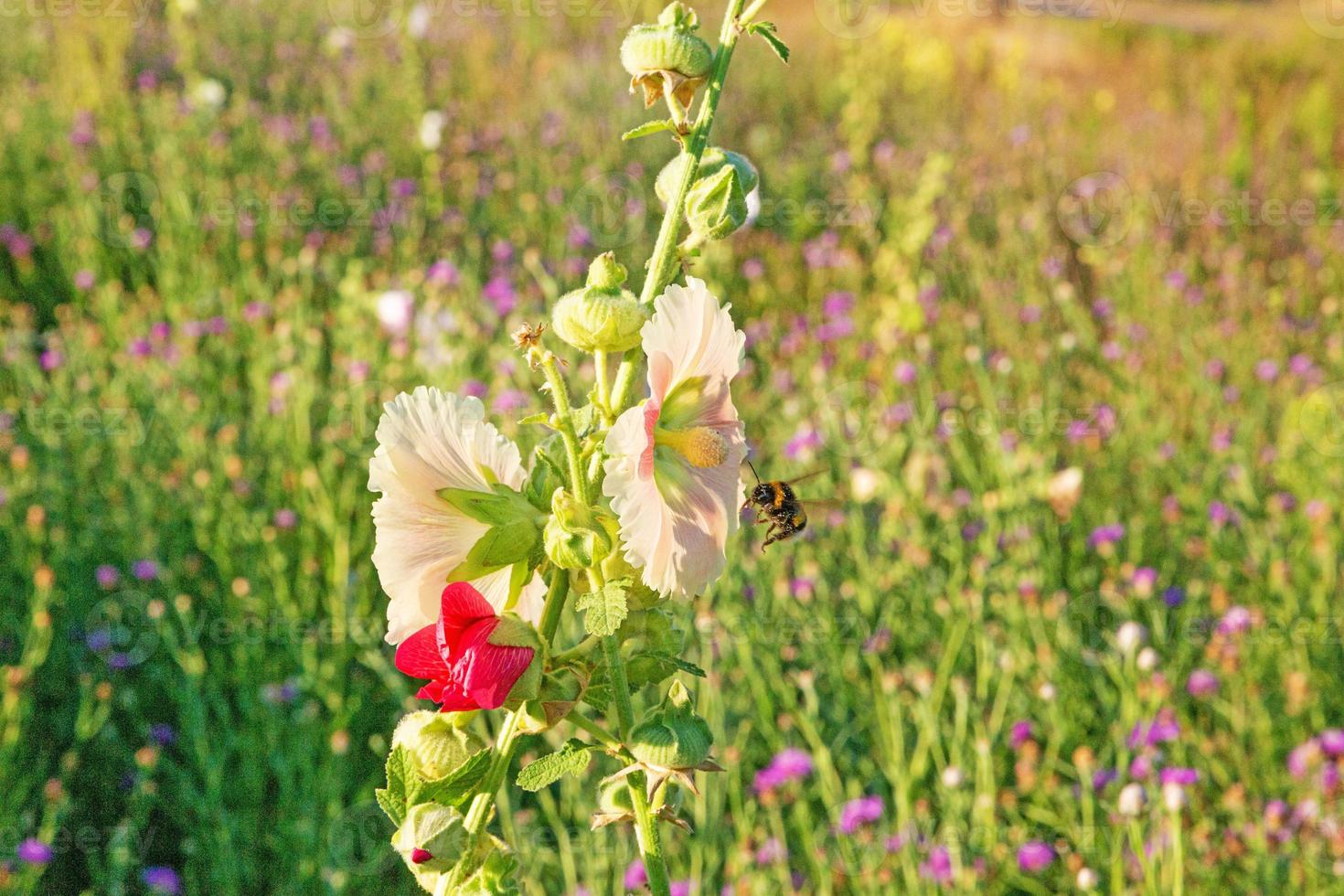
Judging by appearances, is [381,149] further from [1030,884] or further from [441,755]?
[441,755]

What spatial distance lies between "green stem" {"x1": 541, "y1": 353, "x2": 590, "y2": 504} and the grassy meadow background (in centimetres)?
110

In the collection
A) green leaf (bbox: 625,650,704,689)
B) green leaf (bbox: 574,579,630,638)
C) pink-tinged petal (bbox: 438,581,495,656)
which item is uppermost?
green leaf (bbox: 574,579,630,638)

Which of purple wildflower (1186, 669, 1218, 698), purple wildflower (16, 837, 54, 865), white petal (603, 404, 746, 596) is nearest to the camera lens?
white petal (603, 404, 746, 596)

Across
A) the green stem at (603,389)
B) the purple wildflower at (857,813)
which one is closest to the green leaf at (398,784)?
the green stem at (603,389)

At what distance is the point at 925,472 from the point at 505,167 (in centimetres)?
300

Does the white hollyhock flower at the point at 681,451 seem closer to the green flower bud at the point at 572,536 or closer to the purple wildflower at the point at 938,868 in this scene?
the green flower bud at the point at 572,536

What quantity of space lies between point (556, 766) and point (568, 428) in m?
0.21

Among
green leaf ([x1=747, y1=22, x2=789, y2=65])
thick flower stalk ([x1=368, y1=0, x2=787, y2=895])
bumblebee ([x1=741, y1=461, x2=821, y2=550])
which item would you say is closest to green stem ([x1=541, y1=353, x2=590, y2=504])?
thick flower stalk ([x1=368, y1=0, x2=787, y2=895])

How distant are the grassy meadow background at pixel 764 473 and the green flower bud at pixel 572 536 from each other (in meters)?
1.09

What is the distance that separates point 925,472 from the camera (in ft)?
9.25

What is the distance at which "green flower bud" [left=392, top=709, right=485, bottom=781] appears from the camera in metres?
0.71

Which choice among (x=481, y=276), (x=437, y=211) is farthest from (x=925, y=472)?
(x=437, y=211)

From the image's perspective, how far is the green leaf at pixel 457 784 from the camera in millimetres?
684

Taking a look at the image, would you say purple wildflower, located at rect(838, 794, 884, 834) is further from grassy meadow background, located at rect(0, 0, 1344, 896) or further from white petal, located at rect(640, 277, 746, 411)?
white petal, located at rect(640, 277, 746, 411)
